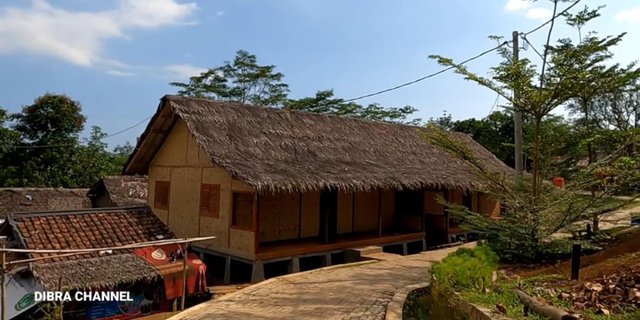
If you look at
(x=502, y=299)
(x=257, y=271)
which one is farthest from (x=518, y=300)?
(x=257, y=271)

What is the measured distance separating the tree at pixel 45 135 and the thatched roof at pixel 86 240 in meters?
15.0

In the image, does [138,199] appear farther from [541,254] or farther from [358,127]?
[541,254]

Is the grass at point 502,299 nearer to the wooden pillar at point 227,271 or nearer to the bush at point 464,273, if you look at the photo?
the bush at point 464,273

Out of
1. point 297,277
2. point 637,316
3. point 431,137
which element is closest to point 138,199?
point 297,277

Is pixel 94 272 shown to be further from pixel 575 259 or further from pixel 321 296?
pixel 575 259

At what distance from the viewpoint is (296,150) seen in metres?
11.8

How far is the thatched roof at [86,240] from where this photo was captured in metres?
7.91

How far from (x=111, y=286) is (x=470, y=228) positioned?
20.7 ft

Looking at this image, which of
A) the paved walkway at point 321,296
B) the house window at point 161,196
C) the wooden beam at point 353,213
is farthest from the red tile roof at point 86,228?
the wooden beam at point 353,213

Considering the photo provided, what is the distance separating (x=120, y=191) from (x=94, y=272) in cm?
1031

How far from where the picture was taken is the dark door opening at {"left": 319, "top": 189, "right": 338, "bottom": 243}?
36.9ft

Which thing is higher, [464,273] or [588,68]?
[588,68]

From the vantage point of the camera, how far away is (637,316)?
3141 millimetres

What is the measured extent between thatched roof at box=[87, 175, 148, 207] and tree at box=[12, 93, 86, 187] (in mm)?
5994
